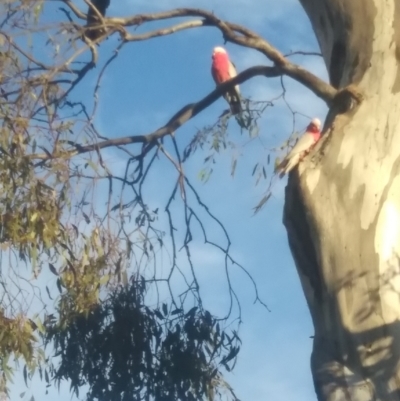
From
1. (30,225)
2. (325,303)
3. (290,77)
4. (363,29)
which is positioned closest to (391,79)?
(363,29)

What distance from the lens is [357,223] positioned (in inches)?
116

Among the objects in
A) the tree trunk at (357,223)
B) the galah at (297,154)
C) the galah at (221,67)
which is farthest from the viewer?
the galah at (221,67)

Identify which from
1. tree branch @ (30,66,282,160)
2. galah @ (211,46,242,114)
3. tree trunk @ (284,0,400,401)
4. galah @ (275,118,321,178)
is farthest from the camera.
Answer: galah @ (211,46,242,114)

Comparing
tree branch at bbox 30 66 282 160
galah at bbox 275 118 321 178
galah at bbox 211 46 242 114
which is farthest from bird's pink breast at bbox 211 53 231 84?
galah at bbox 275 118 321 178

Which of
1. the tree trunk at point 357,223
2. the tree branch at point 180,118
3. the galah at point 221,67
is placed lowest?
the tree trunk at point 357,223

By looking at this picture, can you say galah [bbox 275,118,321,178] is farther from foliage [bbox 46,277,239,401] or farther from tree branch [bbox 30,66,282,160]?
foliage [bbox 46,277,239,401]

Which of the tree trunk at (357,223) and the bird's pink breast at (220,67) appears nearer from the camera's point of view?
the tree trunk at (357,223)

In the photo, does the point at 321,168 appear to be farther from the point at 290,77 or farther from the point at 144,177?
the point at 144,177

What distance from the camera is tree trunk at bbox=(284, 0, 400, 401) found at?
9.29ft

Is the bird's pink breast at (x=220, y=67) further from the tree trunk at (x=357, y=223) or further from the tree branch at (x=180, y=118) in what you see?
the tree trunk at (x=357, y=223)

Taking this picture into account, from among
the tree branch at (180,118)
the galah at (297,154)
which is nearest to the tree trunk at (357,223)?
the galah at (297,154)

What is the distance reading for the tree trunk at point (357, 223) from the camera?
2830 millimetres

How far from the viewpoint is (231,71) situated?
4.96 m

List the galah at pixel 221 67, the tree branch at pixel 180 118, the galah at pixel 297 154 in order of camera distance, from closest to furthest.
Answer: the galah at pixel 297 154 < the tree branch at pixel 180 118 < the galah at pixel 221 67
